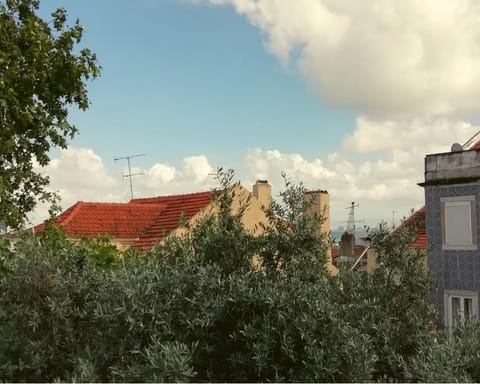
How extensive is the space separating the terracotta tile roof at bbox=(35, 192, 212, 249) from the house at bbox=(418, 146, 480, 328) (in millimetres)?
10020

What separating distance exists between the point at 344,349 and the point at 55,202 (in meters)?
13.3

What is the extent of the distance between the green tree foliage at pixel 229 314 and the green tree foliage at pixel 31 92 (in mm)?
8395

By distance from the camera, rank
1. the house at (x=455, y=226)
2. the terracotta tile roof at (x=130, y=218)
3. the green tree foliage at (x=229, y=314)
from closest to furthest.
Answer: the green tree foliage at (x=229, y=314) → the house at (x=455, y=226) → the terracotta tile roof at (x=130, y=218)

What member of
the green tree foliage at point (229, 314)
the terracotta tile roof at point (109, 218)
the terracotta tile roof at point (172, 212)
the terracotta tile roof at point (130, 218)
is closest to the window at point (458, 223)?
the terracotta tile roof at point (172, 212)

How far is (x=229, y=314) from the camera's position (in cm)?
824

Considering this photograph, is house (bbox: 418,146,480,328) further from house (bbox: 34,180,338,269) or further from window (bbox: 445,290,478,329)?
house (bbox: 34,180,338,269)

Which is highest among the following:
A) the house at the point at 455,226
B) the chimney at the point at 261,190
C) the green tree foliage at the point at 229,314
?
the chimney at the point at 261,190

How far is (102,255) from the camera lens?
18.2 metres

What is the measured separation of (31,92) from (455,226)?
14.7 m

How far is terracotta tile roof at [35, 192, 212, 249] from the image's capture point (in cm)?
3005

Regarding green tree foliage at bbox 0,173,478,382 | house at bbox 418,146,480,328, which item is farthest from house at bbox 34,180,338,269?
green tree foliage at bbox 0,173,478,382

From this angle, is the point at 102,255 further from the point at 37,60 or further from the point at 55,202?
the point at 37,60

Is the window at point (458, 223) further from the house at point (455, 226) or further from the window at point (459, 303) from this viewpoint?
the window at point (459, 303)

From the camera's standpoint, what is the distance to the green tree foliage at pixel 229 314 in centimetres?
788
